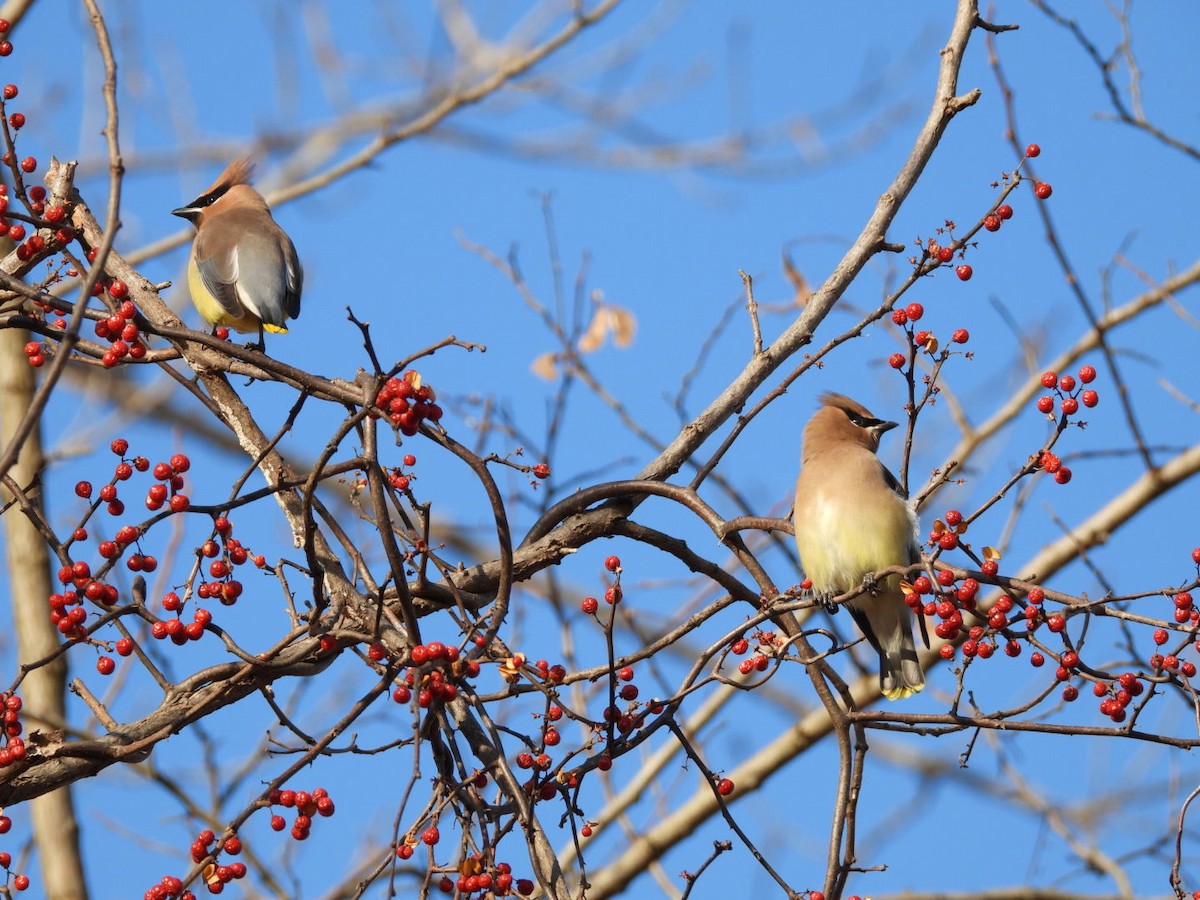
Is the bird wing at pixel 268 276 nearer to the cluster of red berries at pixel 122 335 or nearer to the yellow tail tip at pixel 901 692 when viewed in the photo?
the cluster of red berries at pixel 122 335

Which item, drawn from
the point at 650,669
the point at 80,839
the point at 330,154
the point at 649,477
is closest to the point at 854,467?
the point at 649,477

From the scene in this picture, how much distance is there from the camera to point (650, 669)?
6.58 m

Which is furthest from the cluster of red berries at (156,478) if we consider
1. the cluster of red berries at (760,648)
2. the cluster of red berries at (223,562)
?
the cluster of red berries at (760,648)

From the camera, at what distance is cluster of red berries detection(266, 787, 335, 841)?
2889 mm

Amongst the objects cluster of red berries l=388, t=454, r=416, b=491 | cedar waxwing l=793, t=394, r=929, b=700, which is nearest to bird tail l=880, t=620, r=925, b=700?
cedar waxwing l=793, t=394, r=929, b=700

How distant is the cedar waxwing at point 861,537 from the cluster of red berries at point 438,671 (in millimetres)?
2106

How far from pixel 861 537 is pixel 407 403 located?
2298 mm

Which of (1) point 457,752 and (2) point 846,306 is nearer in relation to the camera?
(1) point 457,752

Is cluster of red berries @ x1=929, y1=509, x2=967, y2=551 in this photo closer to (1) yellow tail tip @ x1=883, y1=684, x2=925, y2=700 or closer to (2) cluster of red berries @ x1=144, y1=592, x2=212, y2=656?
(2) cluster of red berries @ x1=144, y1=592, x2=212, y2=656

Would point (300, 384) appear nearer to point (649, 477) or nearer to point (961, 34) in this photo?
point (649, 477)

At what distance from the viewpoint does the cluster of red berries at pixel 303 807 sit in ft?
9.48

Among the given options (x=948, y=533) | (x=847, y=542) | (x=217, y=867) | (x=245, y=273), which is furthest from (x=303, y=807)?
(x=245, y=273)

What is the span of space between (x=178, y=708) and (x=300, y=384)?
76cm

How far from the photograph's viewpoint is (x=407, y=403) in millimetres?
2732
